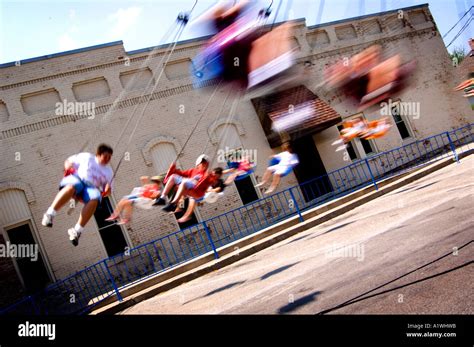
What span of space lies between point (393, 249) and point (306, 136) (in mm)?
10417

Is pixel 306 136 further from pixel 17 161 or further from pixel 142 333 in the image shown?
pixel 142 333

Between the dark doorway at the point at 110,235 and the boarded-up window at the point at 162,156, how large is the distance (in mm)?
1999

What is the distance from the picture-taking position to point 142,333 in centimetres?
185

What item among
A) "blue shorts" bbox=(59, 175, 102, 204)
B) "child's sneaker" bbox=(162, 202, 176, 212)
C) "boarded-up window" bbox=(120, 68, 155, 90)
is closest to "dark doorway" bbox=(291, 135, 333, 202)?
"boarded-up window" bbox=(120, 68, 155, 90)

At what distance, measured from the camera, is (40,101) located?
12.8 meters

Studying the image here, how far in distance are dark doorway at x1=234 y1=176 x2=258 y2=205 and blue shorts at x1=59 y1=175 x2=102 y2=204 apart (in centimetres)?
1146

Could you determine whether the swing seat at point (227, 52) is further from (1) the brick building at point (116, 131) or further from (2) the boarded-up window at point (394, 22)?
(2) the boarded-up window at point (394, 22)

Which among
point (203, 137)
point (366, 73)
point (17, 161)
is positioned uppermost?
point (17, 161)

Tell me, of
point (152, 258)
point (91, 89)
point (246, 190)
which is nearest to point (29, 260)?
point (152, 258)

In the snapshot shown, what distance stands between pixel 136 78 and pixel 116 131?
6.53 feet

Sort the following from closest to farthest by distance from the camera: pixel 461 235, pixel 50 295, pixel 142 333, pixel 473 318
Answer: pixel 142 333
pixel 473 318
pixel 461 235
pixel 50 295

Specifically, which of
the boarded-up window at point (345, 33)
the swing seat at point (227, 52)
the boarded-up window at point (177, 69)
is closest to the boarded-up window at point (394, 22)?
the boarded-up window at point (345, 33)

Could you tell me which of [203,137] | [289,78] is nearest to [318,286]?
[289,78]

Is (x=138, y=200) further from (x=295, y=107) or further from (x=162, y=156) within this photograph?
(x=295, y=107)
